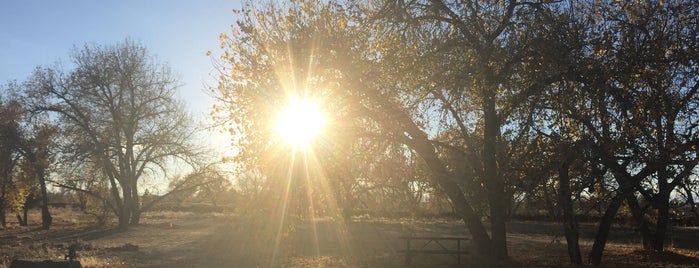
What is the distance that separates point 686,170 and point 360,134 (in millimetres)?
7871

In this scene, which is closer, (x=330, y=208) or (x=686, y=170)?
(x=686, y=170)

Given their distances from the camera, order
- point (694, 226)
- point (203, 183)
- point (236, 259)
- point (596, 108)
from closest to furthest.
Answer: point (596, 108) < point (236, 259) < point (203, 183) < point (694, 226)

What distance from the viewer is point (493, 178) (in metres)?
14.2

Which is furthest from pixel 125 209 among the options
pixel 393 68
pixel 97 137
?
pixel 393 68

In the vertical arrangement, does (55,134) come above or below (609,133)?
above

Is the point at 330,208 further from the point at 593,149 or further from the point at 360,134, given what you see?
the point at 593,149

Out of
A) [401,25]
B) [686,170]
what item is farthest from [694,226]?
[401,25]

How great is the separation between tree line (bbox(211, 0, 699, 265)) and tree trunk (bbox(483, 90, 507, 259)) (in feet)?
0.13

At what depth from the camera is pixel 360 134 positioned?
15508mm

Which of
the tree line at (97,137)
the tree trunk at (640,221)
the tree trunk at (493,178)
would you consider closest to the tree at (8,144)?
the tree line at (97,137)

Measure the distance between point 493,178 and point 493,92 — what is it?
2342 mm

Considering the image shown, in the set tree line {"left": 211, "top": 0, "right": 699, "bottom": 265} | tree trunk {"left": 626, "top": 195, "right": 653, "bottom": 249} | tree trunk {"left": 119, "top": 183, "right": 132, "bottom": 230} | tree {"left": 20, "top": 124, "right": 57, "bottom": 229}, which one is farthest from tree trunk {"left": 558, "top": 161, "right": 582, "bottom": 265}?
tree trunk {"left": 119, "top": 183, "right": 132, "bottom": 230}

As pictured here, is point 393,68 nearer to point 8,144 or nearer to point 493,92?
point 493,92

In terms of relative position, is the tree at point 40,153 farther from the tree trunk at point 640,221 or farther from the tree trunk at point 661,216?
the tree trunk at point 661,216
